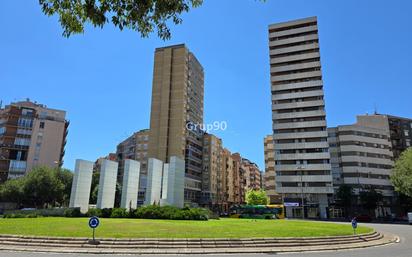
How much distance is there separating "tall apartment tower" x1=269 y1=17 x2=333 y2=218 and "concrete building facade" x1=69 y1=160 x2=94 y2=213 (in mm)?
47939

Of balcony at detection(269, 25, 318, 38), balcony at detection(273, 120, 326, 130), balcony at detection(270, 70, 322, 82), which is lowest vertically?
balcony at detection(273, 120, 326, 130)

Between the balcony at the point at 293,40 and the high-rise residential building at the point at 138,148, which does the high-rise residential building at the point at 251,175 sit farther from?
the balcony at the point at 293,40

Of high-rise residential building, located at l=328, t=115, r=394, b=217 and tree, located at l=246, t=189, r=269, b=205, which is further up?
high-rise residential building, located at l=328, t=115, r=394, b=217

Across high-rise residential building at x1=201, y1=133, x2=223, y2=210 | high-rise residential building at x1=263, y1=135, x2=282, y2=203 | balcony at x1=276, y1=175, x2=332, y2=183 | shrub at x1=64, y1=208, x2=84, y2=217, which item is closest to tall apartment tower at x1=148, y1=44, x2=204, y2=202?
high-rise residential building at x1=201, y1=133, x2=223, y2=210

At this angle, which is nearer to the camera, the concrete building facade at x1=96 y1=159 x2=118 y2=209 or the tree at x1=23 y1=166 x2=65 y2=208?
the concrete building facade at x1=96 y1=159 x2=118 y2=209

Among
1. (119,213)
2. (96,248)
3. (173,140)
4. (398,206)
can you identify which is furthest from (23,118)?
(398,206)

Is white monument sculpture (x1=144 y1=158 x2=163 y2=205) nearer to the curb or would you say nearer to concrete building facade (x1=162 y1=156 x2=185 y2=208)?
concrete building facade (x1=162 y1=156 x2=185 y2=208)

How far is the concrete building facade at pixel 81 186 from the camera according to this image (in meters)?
45.8

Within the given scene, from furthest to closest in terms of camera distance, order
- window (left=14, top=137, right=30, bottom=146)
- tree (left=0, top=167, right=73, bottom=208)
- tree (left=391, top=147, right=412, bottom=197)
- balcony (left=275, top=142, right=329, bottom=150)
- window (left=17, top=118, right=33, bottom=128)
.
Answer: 1. window (left=17, top=118, right=33, bottom=128)
2. window (left=14, top=137, right=30, bottom=146)
3. balcony (left=275, top=142, right=329, bottom=150)
4. tree (left=0, top=167, right=73, bottom=208)
5. tree (left=391, top=147, right=412, bottom=197)

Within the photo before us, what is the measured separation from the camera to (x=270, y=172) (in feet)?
323

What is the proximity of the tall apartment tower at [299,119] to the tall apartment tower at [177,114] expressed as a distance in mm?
23755

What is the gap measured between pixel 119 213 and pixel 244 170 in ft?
356

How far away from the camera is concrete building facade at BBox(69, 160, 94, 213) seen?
4584 cm

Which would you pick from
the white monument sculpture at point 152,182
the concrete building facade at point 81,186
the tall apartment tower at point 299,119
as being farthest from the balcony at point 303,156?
the concrete building facade at point 81,186
